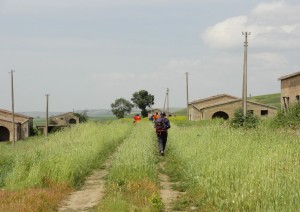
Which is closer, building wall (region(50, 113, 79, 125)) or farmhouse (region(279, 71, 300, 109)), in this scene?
farmhouse (region(279, 71, 300, 109))

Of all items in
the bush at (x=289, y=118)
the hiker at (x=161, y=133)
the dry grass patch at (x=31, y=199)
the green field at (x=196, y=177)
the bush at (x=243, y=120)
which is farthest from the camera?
the bush at (x=243, y=120)

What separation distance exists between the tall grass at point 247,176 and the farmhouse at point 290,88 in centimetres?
2589

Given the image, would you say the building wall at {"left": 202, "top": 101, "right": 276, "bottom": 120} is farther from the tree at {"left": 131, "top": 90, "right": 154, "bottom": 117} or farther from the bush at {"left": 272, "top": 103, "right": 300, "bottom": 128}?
the tree at {"left": 131, "top": 90, "right": 154, "bottom": 117}

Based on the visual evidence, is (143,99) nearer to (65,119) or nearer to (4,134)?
(65,119)

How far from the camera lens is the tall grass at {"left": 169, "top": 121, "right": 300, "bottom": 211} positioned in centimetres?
659

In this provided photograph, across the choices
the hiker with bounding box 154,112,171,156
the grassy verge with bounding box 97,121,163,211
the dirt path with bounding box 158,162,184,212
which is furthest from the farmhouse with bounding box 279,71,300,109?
the grassy verge with bounding box 97,121,163,211

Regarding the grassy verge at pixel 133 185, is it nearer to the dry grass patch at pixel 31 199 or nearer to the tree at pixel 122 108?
the dry grass patch at pixel 31 199

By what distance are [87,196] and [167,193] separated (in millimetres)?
1943

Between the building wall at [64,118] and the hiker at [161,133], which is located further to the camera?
the building wall at [64,118]

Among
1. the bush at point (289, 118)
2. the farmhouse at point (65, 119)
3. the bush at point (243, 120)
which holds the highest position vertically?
the bush at point (289, 118)

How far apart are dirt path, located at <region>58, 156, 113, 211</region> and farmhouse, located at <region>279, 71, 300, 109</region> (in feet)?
88.3

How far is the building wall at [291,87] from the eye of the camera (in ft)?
Answer: 126

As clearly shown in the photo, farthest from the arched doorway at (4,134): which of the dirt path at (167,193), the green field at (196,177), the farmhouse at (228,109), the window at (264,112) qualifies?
the dirt path at (167,193)

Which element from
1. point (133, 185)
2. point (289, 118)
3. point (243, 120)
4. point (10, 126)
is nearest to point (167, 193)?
point (133, 185)
